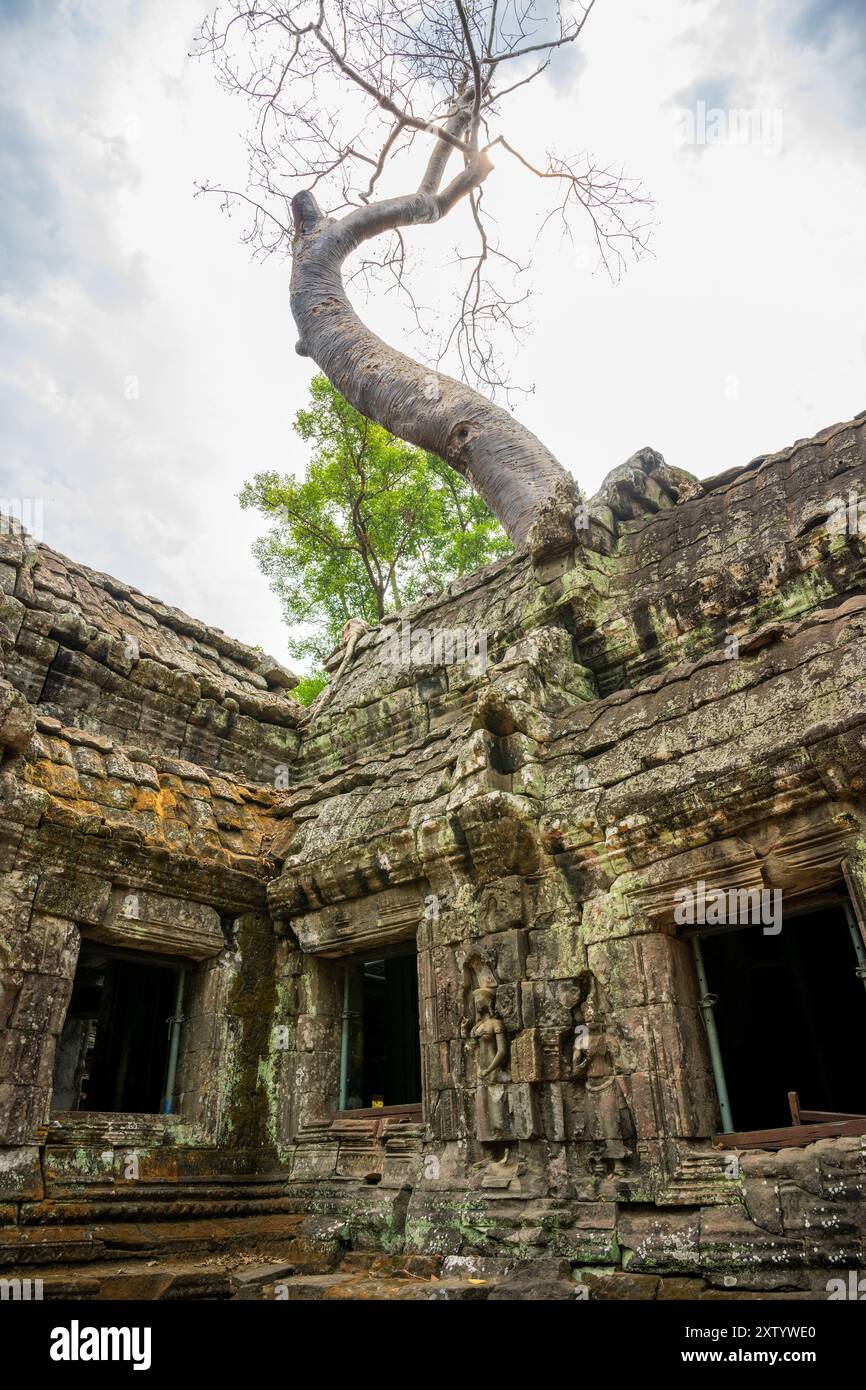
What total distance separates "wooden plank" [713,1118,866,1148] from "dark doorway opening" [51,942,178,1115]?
17.5ft

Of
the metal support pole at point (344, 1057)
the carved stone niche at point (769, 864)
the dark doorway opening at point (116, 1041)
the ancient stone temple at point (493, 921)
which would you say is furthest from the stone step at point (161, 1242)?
the carved stone niche at point (769, 864)

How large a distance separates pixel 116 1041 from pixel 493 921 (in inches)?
197

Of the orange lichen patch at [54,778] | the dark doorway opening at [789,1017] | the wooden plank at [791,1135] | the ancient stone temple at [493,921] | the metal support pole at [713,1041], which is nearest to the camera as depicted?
the wooden plank at [791,1135]

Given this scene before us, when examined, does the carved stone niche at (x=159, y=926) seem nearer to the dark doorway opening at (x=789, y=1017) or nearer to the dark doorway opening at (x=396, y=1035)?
the dark doorway opening at (x=396, y=1035)

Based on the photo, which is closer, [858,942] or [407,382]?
[858,942]

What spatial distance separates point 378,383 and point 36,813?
7.66m

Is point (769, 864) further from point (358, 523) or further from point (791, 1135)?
point (358, 523)

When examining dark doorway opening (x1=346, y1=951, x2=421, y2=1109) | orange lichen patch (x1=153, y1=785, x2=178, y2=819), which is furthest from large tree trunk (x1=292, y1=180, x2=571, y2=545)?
orange lichen patch (x1=153, y1=785, x2=178, y2=819)

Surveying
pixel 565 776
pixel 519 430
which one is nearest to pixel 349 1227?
pixel 565 776

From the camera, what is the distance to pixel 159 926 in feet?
21.2

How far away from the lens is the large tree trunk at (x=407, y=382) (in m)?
10.5

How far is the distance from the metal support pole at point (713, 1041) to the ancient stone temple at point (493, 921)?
0.06 ft

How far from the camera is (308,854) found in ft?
22.6

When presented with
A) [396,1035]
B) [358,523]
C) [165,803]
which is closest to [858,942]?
[165,803]
